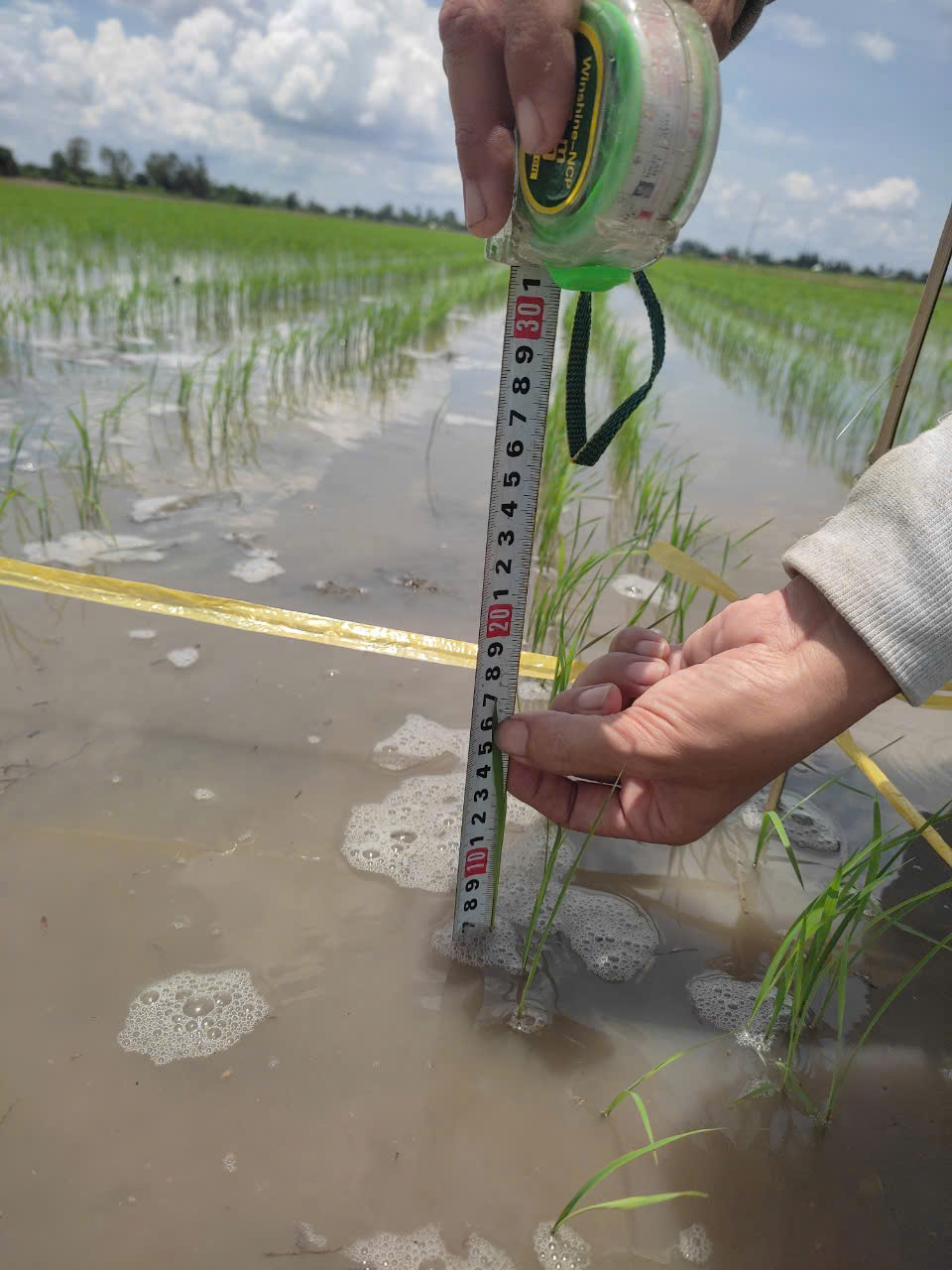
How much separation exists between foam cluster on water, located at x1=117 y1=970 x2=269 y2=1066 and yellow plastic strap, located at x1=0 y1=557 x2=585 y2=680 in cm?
84

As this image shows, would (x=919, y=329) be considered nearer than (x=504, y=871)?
Yes

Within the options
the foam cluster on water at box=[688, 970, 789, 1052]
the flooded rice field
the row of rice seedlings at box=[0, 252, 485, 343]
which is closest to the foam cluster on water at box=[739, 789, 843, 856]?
the flooded rice field

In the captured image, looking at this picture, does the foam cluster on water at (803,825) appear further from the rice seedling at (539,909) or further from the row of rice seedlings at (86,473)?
the row of rice seedlings at (86,473)

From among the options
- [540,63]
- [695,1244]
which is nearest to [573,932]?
[695,1244]

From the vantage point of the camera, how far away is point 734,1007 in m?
1.19

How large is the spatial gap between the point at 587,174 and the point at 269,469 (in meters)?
2.59

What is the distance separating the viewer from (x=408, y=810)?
1.48 metres

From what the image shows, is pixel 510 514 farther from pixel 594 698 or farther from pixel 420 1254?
pixel 420 1254

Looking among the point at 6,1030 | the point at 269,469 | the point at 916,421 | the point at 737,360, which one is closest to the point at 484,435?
the point at 269,469

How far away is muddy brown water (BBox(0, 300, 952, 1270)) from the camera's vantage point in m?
0.89

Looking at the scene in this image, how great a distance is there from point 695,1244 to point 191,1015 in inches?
26.1

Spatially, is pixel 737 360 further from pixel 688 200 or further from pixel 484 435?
pixel 688 200

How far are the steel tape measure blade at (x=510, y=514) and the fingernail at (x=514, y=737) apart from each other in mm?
23

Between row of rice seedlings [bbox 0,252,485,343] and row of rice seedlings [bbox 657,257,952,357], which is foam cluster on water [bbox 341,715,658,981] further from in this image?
row of rice seedlings [bbox 657,257,952,357]
